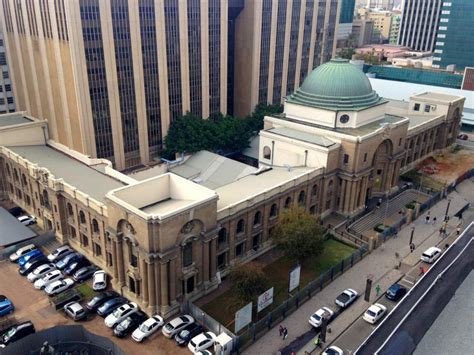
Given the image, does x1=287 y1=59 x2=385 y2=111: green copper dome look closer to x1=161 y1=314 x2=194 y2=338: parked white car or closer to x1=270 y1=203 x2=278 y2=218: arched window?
x1=270 y1=203 x2=278 y2=218: arched window

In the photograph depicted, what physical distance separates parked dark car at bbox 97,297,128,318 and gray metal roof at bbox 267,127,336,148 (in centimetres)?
3563

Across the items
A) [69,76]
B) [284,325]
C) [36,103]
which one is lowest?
[284,325]

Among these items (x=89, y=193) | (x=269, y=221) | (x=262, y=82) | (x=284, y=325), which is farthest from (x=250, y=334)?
(x=262, y=82)

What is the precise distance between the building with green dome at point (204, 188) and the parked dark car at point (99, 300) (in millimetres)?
1385

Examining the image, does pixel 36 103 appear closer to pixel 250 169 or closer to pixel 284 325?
pixel 250 169

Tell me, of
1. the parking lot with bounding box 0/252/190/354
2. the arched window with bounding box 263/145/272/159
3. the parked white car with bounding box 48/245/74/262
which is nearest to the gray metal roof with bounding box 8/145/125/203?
the parked white car with bounding box 48/245/74/262

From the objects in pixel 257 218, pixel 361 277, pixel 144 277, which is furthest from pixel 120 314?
pixel 361 277

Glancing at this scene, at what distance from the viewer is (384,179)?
2975 inches

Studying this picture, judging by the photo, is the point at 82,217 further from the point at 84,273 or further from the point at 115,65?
the point at 115,65

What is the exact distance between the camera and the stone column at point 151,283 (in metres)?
45.7

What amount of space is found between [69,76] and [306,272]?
47958mm

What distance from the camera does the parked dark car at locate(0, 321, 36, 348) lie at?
44.2 metres

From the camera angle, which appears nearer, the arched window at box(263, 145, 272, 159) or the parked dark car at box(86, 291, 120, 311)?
the parked dark car at box(86, 291, 120, 311)

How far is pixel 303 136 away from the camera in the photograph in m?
69.4
